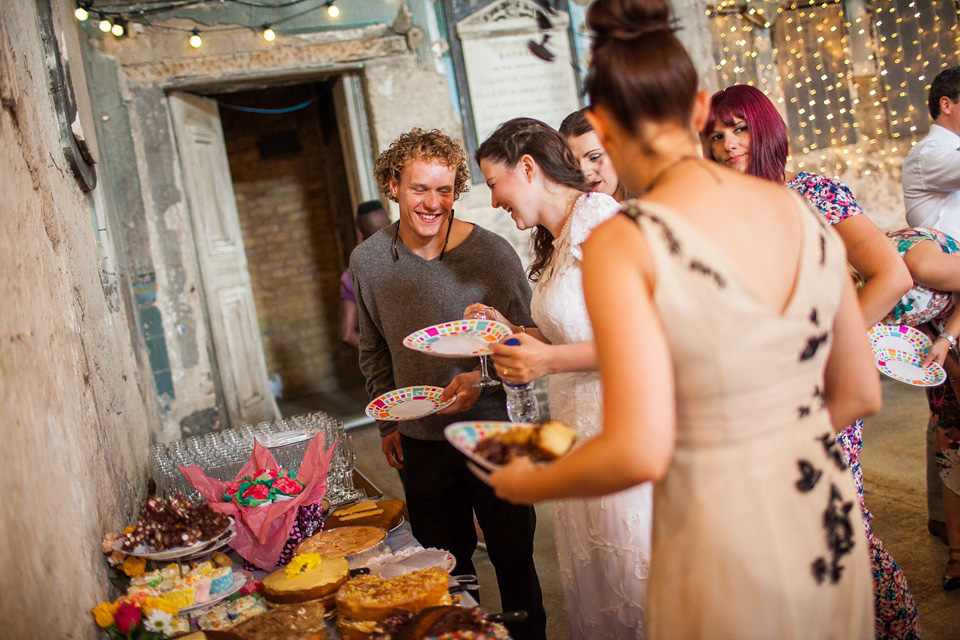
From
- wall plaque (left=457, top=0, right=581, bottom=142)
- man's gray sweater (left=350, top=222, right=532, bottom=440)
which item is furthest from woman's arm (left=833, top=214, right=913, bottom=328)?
wall plaque (left=457, top=0, right=581, bottom=142)

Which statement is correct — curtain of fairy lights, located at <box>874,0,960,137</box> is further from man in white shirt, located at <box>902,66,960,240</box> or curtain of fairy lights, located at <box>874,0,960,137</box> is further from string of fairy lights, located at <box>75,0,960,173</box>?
man in white shirt, located at <box>902,66,960,240</box>

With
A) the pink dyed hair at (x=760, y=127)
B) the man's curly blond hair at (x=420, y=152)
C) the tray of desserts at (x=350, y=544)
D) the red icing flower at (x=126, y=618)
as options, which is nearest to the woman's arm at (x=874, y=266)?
the pink dyed hair at (x=760, y=127)

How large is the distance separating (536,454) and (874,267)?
146cm

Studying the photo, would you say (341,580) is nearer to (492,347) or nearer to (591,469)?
(492,347)

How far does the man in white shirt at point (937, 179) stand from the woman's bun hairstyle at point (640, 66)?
8.94 feet

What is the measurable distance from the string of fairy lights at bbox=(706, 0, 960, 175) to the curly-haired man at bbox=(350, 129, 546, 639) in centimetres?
456

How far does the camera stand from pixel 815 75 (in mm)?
6312

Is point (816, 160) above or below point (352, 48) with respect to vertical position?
below

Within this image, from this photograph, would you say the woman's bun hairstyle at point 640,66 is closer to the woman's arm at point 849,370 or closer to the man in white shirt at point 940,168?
the woman's arm at point 849,370

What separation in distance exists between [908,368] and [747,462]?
2017mm

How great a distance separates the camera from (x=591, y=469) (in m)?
1.04

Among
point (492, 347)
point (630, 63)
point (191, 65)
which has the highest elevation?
point (191, 65)

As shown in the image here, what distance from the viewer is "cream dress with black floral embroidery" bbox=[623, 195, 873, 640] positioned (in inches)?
42.6

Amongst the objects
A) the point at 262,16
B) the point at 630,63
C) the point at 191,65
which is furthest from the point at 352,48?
the point at 630,63
